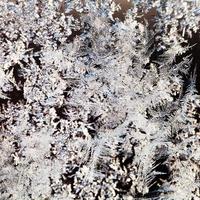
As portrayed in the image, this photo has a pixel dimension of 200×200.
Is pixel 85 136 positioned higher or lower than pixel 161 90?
lower

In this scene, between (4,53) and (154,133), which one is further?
(4,53)

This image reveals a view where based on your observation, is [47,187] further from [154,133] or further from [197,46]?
[197,46]

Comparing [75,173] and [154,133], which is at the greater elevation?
[154,133]

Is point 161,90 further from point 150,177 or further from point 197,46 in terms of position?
point 150,177

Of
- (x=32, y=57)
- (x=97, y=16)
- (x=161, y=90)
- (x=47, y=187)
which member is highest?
(x=97, y=16)

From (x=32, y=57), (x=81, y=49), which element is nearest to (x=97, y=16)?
(x=81, y=49)

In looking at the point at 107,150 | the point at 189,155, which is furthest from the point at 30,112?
the point at 189,155
